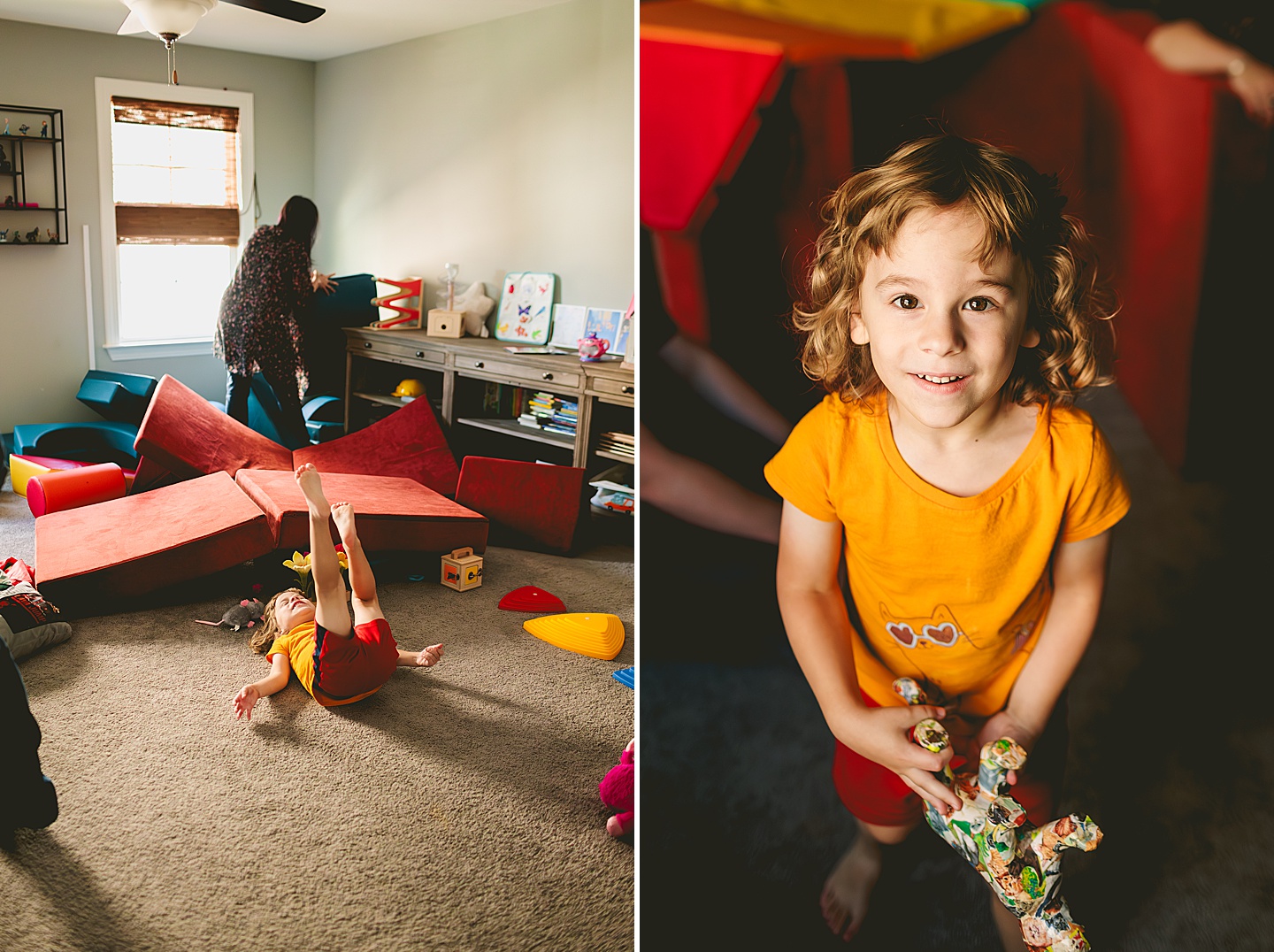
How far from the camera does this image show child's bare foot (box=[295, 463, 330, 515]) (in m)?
2.53

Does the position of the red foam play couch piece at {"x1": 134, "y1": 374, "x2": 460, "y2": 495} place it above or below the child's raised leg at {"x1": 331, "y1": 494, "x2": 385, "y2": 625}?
above

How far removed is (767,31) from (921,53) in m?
0.17

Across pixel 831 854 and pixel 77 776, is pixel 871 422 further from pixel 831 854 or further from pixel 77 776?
pixel 77 776

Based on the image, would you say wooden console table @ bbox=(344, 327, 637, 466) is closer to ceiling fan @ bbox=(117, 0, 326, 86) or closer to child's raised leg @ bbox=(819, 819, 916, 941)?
ceiling fan @ bbox=(117, 0, 326, 86)

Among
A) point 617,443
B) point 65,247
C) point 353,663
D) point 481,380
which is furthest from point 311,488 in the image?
point 65,247

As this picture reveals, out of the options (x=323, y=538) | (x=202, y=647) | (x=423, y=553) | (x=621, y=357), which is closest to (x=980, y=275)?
(x=323, y=538)

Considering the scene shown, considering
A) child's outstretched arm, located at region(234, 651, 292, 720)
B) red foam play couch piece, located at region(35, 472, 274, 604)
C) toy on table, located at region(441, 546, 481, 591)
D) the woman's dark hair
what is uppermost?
the woman's dark hair

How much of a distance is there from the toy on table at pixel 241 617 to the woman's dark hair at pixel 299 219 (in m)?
2.29

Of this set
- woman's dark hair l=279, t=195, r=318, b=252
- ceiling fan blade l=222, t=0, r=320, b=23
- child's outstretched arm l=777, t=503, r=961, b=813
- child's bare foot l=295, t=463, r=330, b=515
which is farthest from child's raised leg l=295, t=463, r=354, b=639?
woman's dark hair l=279, t=195, r=318, b=252

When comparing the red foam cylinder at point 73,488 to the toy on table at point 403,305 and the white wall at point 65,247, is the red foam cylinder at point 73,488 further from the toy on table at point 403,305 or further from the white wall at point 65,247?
the toy on table at point 403,305

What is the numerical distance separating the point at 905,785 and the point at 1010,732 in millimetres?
145

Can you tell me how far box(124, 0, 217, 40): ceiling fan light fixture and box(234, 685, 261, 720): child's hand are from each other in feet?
8.13

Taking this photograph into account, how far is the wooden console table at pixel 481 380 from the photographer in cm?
430

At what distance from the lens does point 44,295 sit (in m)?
5.34
